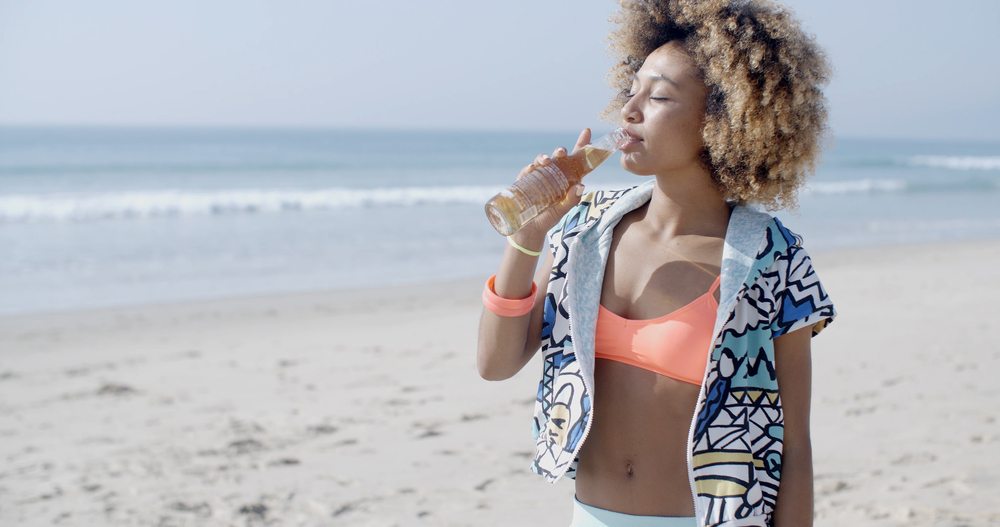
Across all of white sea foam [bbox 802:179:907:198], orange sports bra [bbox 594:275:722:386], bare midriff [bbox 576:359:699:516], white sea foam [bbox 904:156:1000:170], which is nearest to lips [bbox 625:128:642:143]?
orange sports bra [bbox 594:275:722:386]

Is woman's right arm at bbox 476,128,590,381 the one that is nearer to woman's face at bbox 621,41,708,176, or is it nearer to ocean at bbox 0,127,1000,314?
woman's face at bbox 621,41,708,176

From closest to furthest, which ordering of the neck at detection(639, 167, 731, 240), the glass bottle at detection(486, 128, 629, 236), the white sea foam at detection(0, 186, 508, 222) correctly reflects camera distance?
the glass bottle at detection(486, 128, 629, 236)
the neck at detection(639, 167, 731, 240)
the white sea foam at detection(0, 186, 508, 222)

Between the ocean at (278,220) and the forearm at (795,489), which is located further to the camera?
the ocean at (278,220)

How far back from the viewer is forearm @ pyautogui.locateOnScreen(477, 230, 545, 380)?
6.30 feet

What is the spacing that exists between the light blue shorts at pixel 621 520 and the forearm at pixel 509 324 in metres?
0.34

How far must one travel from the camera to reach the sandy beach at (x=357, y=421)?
14.6 feet

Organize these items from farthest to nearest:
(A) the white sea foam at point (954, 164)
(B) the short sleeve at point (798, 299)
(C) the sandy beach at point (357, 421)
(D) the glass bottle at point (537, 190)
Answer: (A) the white sea foam at point (954, 164), (C) the sandy beach at point (357, 421), (D) the glass bottle at point (537, 190), (B) the short sleeve at point (798, 299)

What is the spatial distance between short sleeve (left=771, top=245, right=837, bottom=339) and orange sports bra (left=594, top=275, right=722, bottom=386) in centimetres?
12

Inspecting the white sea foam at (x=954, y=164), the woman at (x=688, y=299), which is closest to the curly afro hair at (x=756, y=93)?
the woman at (x=688, y=299)

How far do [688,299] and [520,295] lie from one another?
0.34m

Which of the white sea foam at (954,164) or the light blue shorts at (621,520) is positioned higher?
the white sea foam at (954,164)

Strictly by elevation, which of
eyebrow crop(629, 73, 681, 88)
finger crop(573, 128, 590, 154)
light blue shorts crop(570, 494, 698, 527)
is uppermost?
eyebrow crop(629, 73, 681, 88)

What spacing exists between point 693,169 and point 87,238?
15.4 m

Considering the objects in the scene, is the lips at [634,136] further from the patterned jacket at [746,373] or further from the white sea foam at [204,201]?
the white sea foam at [204,201]
